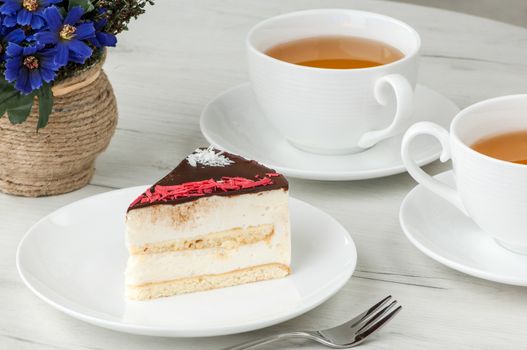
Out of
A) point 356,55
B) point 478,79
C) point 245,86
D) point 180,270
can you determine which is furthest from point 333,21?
point 180,270

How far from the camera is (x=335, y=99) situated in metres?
1.48

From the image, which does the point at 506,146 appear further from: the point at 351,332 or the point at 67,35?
the point at 67,35

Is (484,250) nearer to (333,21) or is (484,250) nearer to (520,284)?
(520,284)

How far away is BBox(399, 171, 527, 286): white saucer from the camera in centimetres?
120

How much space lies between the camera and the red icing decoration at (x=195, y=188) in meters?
1.20

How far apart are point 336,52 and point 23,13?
22.0 inches

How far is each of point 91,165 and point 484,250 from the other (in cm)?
60

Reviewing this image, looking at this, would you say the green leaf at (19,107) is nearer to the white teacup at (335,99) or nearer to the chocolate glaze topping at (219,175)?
the chocolate glaze topping at (219,175)

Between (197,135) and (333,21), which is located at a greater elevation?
(333,21)

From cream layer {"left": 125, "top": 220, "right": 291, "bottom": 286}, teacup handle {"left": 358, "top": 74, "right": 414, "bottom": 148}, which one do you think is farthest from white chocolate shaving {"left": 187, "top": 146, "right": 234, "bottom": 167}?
teacup handle {"left": 358, "top": 74, "right": 414, "bottom": 148}

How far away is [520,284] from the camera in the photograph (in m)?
1.16

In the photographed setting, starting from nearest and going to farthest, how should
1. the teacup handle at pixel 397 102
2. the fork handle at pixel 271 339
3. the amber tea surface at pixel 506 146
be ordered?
the fork handle at pixel 271 339
the amber tea surface at pixel 506 146
the teacup handle at pixel 397 102

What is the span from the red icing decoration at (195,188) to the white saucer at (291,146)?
0.24 m

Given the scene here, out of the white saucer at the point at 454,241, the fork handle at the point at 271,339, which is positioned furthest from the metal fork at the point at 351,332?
the white saucer at the point at 454,241
